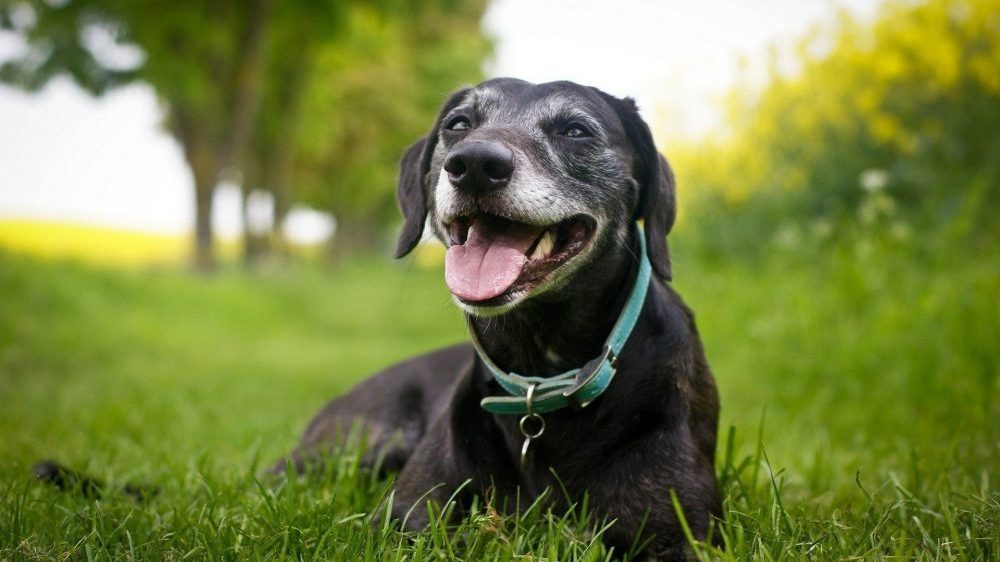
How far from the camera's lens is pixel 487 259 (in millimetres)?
2678

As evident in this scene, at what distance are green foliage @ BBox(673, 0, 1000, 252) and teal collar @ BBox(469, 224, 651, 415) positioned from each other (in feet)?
15.1

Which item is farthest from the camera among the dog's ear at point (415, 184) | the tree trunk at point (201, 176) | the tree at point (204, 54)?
the tree trunk at point (201, 176)

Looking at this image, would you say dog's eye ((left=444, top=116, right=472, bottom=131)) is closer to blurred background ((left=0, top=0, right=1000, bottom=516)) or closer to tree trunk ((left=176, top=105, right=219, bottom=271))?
blurred background ((left=0, top=0, right=1000, bottom=516))

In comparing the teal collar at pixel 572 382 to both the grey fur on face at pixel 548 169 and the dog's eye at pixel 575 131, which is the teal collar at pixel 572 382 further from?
the dog's eye at pixel 575 131

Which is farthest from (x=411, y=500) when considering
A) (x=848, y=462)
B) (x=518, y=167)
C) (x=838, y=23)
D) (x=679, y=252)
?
(x=838, y=23)

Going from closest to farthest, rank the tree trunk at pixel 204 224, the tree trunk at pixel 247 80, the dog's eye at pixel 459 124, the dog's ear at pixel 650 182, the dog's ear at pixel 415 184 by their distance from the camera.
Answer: the dog's ear at pixel 650 182, the dog's eye at pixel 459 124, the dog's ear at pixel 415 184, the tree trunk at pixel 247 80, the tree trunk at pixel 204 224

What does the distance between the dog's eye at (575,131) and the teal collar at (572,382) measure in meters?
0.56

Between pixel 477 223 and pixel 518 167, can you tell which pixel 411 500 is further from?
pixel 518 167

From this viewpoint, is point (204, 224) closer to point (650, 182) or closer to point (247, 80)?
point (247, 80)

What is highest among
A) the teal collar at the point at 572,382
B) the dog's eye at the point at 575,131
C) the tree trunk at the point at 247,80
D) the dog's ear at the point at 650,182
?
the tree trunk at the point at 247,80

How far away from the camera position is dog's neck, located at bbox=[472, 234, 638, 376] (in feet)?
9.38

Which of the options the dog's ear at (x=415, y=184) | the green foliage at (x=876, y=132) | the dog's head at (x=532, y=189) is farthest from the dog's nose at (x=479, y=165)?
the green foliage at (x=876, y=132)

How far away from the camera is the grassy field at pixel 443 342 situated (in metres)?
2.38

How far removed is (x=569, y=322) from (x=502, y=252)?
0.37m
